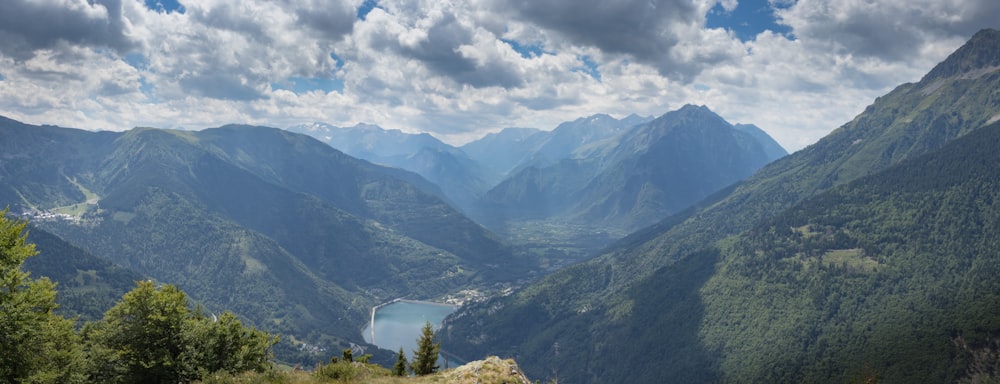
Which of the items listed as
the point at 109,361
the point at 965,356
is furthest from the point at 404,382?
the point at 965,356

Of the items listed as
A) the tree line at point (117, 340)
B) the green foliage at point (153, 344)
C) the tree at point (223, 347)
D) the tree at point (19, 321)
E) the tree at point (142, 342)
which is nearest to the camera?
the tree at point (19, 321)

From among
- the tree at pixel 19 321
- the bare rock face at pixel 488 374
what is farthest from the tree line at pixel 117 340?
the bare rock face at pixel 488 374

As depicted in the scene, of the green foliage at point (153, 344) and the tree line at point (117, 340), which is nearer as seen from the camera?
the tree line at point (117, 340)

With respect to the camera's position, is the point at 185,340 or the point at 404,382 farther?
the point at 185,340

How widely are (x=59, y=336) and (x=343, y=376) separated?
20.0 m

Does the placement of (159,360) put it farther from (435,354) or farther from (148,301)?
(435,354)

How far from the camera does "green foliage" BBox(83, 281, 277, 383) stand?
1658 inches

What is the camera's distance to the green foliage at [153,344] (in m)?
42.1

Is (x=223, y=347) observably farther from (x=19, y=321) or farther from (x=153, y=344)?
(x=19, y=321)

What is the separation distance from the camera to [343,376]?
127ft

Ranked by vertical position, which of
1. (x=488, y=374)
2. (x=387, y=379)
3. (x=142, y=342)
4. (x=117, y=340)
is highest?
(x=117, y=340)

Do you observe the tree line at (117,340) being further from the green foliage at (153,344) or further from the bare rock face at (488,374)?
the bare rock face at (488,374)

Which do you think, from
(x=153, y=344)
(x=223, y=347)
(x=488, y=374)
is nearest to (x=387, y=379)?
(x=488, y=374)

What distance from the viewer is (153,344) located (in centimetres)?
4441
